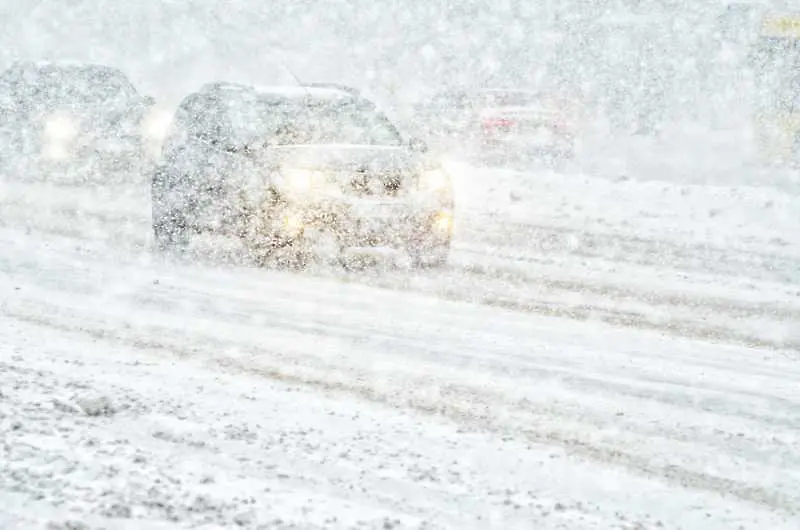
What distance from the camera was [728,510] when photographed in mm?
5051

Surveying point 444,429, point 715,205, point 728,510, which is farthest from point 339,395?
point 715,205

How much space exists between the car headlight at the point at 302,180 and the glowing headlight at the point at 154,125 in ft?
24.0

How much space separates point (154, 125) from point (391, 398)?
12.4 meters

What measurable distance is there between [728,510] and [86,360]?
3.69 metres

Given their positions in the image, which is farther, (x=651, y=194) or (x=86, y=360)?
(x=651, y=194)

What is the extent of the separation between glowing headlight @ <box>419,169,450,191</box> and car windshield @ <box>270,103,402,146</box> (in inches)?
30.6

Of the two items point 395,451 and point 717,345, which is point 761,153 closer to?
point 717,345

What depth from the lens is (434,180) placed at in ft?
37.3

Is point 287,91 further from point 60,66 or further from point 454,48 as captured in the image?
point 454,48

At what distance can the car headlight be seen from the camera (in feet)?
35.4

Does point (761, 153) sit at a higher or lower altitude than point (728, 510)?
higher

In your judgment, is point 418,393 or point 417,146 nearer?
point 418,393

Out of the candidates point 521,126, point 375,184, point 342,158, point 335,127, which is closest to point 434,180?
point 375,184

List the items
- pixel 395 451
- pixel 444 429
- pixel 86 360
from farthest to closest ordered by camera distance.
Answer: pixel 86 360, pixel 444 429, pixel 395 451
